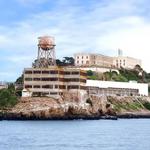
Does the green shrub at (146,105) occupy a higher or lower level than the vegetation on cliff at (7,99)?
higher

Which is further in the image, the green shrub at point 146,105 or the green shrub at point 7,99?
the green shrub at point 146,105

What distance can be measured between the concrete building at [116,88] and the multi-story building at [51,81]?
19.9 meters

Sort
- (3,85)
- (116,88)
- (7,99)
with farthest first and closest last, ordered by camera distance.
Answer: (116,88) < (3,85) < (7,99)

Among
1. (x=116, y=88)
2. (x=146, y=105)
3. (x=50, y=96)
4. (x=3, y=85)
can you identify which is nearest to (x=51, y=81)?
(x=50, y=96)

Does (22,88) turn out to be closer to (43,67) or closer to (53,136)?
(43,67)

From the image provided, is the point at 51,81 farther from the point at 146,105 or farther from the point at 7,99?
the point at 146,105

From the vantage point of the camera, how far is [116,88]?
609ft

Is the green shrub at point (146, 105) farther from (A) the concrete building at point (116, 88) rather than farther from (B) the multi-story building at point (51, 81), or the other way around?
(B) the multi-story building at point (51, 81)

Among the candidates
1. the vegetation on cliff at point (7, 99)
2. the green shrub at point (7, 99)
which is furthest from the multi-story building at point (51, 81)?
the green shrub at point (7, 99)

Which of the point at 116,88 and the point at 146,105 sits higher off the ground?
the point at 116,88

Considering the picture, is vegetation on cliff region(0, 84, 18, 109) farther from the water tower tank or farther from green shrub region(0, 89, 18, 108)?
the water tower tank

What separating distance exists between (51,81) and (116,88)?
3961 cm

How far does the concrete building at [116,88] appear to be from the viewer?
176 m

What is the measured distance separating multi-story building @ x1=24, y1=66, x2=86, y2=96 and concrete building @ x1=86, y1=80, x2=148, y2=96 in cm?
1989
